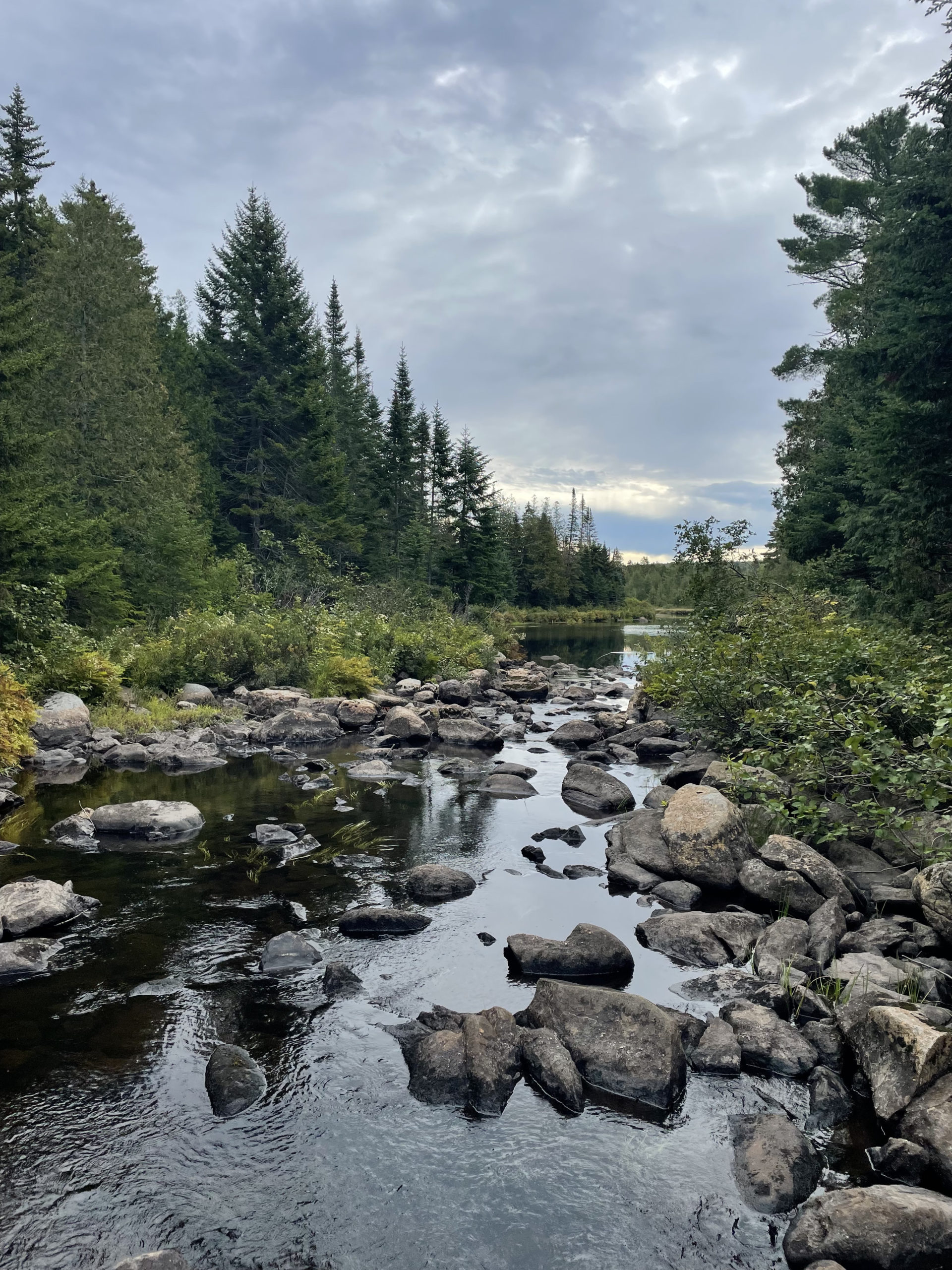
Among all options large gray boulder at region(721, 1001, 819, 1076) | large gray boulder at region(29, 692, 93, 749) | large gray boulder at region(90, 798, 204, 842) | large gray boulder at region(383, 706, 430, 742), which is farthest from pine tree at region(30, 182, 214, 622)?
large gray boulder at region(721, 1001, 819, 1076)

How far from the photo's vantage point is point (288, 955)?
666 centimetres

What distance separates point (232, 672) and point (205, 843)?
12.9 metres

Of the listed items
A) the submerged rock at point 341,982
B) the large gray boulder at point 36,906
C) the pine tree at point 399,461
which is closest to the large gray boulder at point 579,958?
the submerged rock at point 341,982

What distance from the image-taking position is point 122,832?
395 inches

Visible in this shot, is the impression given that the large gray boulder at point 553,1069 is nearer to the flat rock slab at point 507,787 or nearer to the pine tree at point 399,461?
the flat rock slab at point 507,787

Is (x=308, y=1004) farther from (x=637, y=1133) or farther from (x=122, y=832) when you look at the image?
(x=122, y=832)

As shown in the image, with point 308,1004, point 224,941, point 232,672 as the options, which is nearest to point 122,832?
point 224,941

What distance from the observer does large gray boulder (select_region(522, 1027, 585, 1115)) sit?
16.1ft

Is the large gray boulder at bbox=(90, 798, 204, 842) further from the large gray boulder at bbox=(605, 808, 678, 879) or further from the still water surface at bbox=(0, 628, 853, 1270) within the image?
the large gray boulder at bbox=(605, 808, 678, 879)

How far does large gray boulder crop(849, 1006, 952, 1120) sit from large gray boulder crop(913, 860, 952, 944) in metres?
1.56

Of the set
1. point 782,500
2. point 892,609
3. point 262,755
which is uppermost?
point 782,500

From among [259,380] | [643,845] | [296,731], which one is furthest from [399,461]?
[643,845]

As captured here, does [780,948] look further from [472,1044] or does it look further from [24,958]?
[24,958]

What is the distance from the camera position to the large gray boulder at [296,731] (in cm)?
1692
